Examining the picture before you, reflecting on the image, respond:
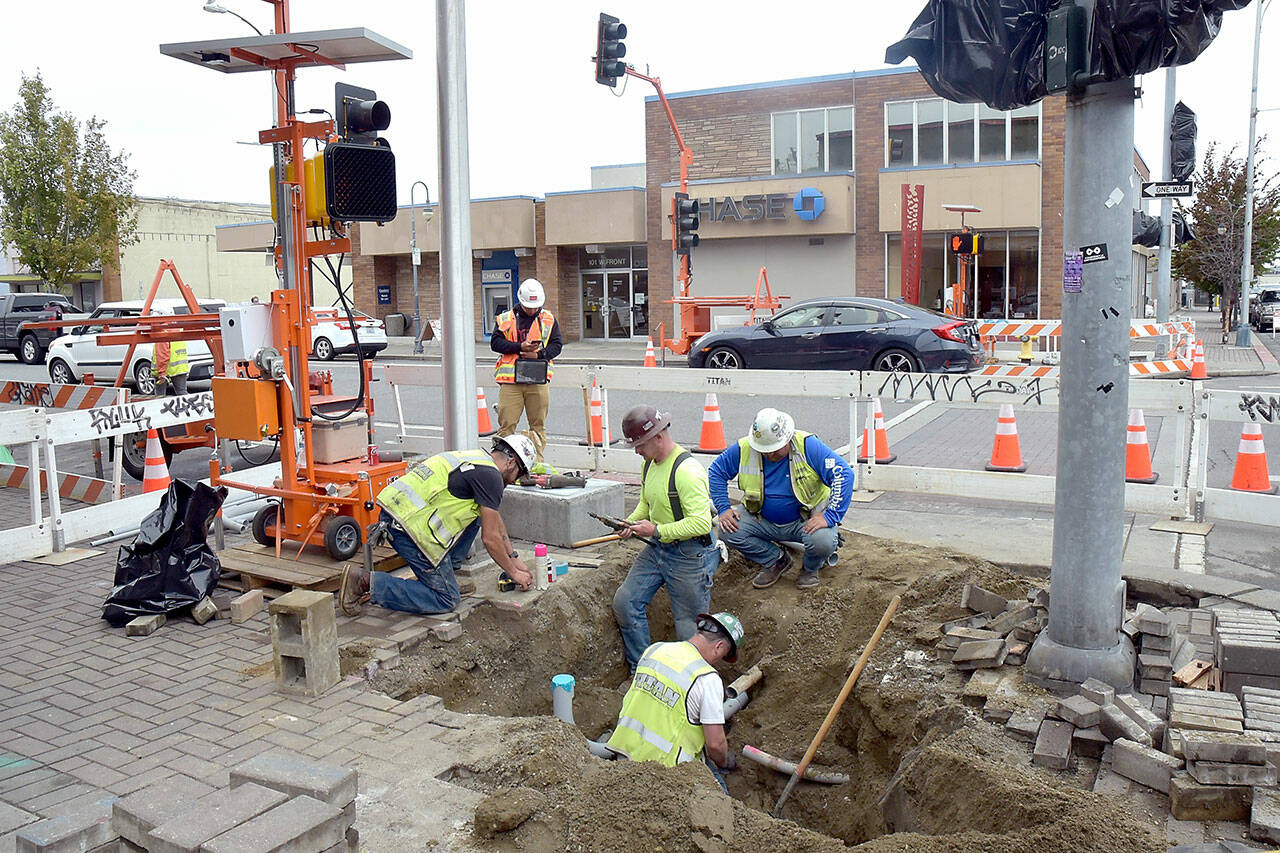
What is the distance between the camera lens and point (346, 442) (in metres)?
7.43

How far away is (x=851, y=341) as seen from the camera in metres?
17.4

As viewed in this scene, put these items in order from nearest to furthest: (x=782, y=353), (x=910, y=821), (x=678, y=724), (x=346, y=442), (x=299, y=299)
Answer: (x=910, y=821)
(x=678, y=724)
(x=299, y=299)
(x=346, y=442)
(x=782, y=353)

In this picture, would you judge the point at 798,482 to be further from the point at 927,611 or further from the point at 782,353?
the point at 782,353

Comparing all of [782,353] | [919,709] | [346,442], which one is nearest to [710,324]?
[782,353]

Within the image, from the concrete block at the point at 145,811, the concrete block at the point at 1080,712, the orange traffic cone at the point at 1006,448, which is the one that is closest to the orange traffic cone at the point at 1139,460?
the orange traffic cone at the point at 1006,448

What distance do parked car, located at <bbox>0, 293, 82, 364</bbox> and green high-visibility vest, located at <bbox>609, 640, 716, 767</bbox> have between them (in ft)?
88.7

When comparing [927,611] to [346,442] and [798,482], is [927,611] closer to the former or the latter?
[798,482]

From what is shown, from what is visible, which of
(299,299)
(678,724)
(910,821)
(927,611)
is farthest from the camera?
(299,299)

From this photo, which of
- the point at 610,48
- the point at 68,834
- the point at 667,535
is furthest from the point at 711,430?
the point at 610,48

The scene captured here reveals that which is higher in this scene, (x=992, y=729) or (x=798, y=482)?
(x=798, y=482)

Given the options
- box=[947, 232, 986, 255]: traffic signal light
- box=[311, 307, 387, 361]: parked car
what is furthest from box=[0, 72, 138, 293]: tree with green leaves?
box=[947, 232, 986, 255]: traffic signal light

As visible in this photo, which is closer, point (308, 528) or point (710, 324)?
point (308, 528)

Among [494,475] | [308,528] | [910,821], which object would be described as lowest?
[910,821]

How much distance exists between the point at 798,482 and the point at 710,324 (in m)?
17.3
